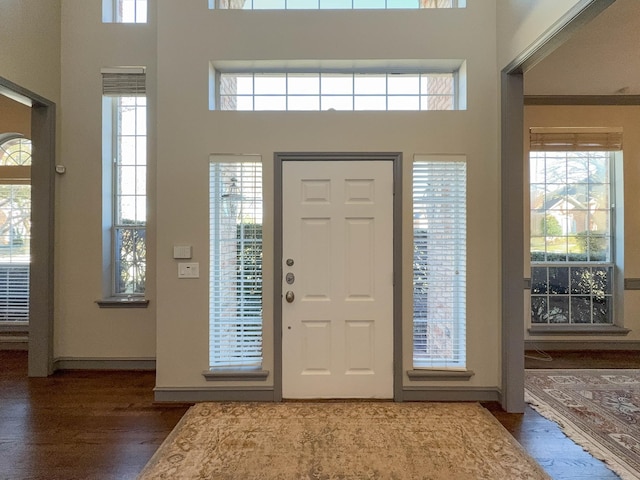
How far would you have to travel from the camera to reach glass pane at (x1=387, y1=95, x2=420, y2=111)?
3402 millimetres

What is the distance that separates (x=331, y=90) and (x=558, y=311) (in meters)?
3.86

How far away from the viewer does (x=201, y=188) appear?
10.6 ft

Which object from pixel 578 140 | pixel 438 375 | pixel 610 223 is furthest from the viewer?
pixel 610 223

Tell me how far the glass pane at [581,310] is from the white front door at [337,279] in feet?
9.78

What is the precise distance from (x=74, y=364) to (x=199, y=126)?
287 cm

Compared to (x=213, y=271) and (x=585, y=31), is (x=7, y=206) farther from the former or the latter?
(x=585, y=31)

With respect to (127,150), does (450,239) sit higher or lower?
lower

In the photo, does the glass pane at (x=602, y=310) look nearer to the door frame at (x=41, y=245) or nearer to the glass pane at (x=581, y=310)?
the glass pane at (x=581, y=310)

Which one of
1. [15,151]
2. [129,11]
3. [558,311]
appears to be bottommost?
[558,311]

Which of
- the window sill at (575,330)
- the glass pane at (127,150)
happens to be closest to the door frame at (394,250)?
the glass pane at (127,150)

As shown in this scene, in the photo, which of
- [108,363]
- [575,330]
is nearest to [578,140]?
[575,330]

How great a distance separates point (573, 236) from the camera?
4.75 m

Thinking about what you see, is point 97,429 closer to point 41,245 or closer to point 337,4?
point 41,245

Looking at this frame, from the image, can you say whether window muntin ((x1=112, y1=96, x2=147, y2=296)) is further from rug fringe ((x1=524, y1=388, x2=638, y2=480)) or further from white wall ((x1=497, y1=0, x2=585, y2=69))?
rug fringe ((x1=524, y1=388, x2=638, y2=480))
